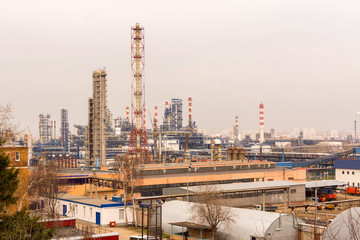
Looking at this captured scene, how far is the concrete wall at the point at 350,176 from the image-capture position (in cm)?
4831

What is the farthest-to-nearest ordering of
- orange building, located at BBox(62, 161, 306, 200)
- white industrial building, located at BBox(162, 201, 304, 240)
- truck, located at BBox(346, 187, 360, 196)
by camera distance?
truck, located at BBox(346, 187, 360, 196) < orange building, located at BBox(62, 161, 306, 200) < white industrial building, located at BBox(162, 201, 304, 240)

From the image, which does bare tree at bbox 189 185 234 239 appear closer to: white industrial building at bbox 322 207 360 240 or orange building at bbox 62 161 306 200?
white industrial building at bbox 322 207 360 240

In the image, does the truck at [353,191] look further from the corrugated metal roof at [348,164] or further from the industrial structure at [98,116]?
the industrial structure at [98,116]

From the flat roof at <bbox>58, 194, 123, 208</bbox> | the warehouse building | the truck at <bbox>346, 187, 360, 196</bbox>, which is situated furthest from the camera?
the truck at <bbox>346, 187, 360, 196</bbox>

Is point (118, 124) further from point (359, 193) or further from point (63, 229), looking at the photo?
point (63, 229)

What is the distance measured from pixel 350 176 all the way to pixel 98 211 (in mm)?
29019

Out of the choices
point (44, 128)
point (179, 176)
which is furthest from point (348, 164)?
point (44, 128)

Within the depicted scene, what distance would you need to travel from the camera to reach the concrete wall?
4831cm

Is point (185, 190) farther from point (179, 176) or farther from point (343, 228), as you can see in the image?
point (343, 228)

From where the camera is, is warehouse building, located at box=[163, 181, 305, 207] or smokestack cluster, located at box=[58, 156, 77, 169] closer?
warehouse building, located at box=[163, 181, 305, 207]

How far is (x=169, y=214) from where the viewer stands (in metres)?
26.7

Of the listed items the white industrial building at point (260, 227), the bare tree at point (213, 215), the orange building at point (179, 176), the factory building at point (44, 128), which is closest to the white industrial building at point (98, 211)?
the orange building at point (179, 176)

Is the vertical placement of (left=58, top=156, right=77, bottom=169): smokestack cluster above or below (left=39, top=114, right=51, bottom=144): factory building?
below

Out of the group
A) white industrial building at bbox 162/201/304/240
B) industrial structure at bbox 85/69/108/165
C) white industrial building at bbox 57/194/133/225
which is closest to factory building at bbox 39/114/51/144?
industrial structure at bbox 85/69/108/165
